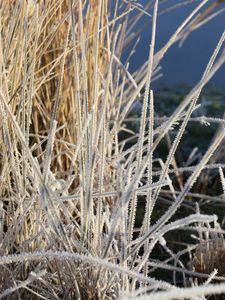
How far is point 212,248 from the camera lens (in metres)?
1.49

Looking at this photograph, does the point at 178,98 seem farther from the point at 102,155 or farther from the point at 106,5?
the point at 102,155

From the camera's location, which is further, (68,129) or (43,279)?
(68,129)

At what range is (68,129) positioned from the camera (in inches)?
75.4

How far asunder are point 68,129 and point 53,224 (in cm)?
Result: 88

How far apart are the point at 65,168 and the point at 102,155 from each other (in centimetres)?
92

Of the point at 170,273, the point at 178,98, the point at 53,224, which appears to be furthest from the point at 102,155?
the point at 178,98

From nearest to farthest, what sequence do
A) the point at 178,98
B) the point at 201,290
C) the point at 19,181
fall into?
the point at 201,290
the point at 19,181
the point at 178,98

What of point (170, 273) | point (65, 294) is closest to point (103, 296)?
point (65, 294)

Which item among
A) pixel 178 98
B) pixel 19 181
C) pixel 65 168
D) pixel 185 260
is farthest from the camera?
pixel 178 98

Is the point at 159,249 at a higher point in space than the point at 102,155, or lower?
lower

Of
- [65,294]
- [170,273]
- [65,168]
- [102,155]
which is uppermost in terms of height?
[102,155]

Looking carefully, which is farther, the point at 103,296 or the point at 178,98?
the point at 178,98

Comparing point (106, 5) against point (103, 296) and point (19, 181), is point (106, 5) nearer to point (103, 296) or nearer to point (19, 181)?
point (19, 181)

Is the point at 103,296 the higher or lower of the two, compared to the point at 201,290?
lower
